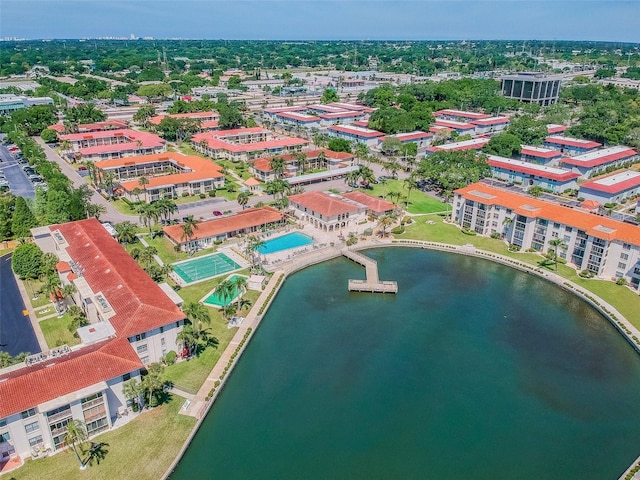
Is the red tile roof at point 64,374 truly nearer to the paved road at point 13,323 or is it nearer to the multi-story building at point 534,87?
the paved road at point 13,323

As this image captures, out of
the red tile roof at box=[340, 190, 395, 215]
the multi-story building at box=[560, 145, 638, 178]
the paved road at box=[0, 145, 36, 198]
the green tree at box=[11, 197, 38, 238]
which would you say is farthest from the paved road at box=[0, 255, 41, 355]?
the multi-story building at box=[560, 145, 638, 178]

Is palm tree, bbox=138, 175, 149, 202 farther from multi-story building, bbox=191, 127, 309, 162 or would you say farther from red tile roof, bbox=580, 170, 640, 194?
red tile roof, bbox=580, 170, 640, 194

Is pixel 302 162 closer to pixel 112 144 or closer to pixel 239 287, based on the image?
pixel 112 144

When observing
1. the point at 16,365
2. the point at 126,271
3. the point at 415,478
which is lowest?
the point at 415,478

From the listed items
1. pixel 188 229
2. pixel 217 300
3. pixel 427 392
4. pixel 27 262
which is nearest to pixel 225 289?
pixel 217 300

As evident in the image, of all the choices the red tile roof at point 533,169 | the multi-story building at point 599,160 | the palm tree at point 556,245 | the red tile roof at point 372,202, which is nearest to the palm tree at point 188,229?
the red tile roof at point 372,202

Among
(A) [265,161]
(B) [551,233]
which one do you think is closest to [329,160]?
(A) [265,161]

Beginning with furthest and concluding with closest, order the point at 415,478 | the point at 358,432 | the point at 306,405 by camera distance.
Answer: the point at 306,405 → the point at 358,432 → the point at 415,478

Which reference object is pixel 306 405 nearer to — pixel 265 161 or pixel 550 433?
pixel 550 433
